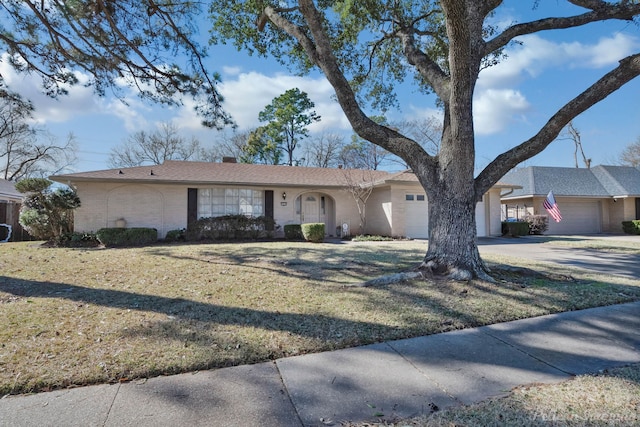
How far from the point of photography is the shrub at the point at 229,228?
1395 cm

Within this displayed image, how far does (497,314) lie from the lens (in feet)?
13.9

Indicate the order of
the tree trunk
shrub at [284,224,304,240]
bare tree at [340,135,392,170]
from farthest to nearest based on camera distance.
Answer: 1. bare tree at [340,135,392,170]
2. shrub at [284,224,304,240]
3. the tree trunk

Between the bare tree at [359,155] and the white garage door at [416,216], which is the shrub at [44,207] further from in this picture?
the bare tree at [359,155]

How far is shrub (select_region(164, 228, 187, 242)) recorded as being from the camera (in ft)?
44.9

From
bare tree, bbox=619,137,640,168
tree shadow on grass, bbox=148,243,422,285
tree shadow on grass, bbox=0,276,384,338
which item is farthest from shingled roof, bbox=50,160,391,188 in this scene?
bare tree, bbox=619,137,640,168

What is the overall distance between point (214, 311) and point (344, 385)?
2.28 meters

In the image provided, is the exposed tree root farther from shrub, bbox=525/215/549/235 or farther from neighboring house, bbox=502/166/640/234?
neighboring house, bbox=502/166/640/234

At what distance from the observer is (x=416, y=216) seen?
1625 cm

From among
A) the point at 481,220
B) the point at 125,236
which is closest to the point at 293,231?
the point at 125,236

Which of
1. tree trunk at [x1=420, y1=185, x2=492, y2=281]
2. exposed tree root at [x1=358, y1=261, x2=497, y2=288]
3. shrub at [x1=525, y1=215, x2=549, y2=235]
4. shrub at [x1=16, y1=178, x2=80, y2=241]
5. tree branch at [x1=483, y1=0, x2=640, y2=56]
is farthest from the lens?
shrub at [x1=525, y1=215, x2=549, y2=235]

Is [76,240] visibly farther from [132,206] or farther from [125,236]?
[132,206]

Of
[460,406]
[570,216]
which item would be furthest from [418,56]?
[570,216]

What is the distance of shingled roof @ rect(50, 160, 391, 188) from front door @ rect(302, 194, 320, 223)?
0.97 m

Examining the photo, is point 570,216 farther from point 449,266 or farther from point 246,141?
point 246,141
